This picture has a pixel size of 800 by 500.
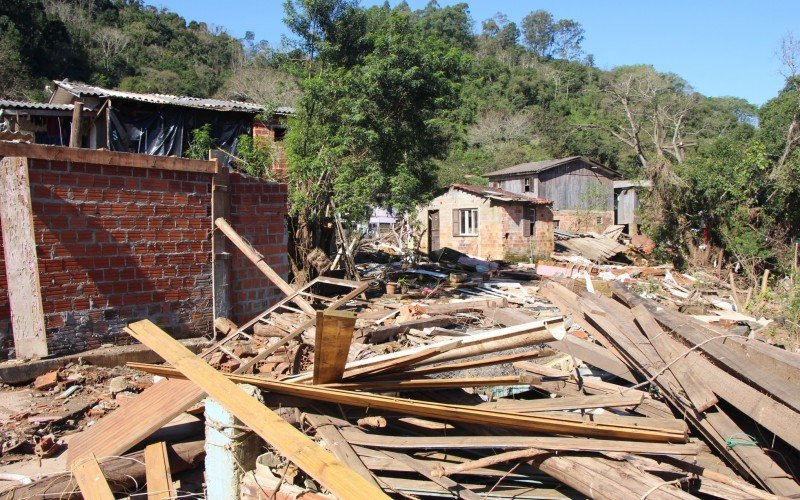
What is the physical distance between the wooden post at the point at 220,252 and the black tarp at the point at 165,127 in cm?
818

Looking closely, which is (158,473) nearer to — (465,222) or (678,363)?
(678,363)

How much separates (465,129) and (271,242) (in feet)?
17.8

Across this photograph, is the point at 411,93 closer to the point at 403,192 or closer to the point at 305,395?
the point at 403,192

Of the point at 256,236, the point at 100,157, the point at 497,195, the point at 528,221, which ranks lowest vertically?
the point at 256,236

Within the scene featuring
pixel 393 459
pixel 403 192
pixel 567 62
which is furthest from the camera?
pixel 567 62

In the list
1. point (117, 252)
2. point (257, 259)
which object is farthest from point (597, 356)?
point (117, 252)

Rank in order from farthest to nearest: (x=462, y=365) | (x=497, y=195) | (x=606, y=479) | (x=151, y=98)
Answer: (x=497, y=195) < (x=151, y=98) < (x=462, y=365) < (x=606, y=479)

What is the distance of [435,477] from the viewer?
289 centimetres

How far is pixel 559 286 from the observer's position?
6164 mm

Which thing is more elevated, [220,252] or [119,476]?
[220,252]

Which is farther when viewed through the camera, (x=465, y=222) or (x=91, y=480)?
(x=465, y=222)

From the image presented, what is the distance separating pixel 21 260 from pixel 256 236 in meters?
2.87

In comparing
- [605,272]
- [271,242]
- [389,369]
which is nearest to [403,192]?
[271,242]

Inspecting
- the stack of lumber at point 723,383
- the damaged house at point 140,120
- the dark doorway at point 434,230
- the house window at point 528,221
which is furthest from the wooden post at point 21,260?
the dark doorway at point 434,230
